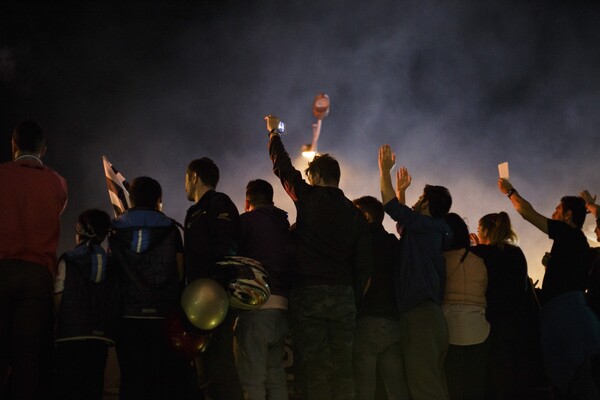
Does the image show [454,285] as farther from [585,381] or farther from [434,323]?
[585,381]

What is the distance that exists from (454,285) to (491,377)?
1.16 metres

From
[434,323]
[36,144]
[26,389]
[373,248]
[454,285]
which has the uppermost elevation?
[36,144]

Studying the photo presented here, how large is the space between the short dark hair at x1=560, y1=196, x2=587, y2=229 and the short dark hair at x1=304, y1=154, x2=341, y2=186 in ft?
8.27

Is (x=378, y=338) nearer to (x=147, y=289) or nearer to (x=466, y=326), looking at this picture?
(x=466, y=326)

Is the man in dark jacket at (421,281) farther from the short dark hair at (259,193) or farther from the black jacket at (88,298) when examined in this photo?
the black jacket at (88,298)

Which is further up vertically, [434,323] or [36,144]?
[36,144]

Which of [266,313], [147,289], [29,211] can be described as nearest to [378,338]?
[266,313]

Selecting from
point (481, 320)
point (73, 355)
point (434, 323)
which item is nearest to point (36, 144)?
point (73, 355)

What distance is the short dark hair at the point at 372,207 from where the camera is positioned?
5.70 meters

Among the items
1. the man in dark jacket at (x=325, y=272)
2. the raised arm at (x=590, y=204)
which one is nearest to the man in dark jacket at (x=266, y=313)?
→ the man in dark jacket at (x=325, y=272)

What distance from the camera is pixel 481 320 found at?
17.6 ft

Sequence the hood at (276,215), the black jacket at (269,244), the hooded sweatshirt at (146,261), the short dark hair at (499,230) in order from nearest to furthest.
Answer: the hooded sweatshirt at (146,261) → the black jacket at (269,244) → the hood at (276,215) → the short dark hair at (499,230)

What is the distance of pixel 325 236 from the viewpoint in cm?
469

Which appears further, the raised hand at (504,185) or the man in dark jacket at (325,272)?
the raised hand at (504,185)
